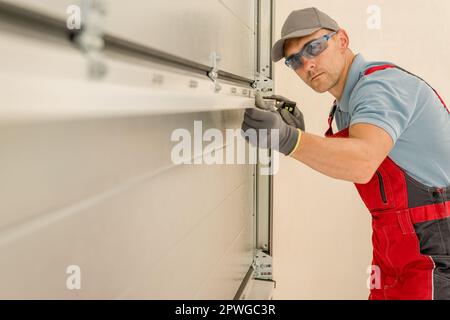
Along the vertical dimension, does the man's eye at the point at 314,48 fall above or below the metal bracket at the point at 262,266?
above

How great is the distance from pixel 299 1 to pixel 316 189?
1447 millimetres

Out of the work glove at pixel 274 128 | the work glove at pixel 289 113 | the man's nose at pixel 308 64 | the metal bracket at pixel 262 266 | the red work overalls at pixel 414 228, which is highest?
the man's nose at pixel 308 64

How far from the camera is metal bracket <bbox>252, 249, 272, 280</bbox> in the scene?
2.67 m

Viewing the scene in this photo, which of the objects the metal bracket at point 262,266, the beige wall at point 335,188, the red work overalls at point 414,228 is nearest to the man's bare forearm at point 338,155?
the red work overalls at point 414,228

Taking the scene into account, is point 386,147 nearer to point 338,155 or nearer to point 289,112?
point 338,155

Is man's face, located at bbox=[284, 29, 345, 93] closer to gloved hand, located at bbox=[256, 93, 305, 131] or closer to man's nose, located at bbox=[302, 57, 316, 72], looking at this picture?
man's nose, located at bbox=[302, 57, 316, 72]

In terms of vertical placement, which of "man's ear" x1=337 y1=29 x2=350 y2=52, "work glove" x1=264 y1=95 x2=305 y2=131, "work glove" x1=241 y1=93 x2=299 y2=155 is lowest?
"work glove" x1=241 y1=93 x2=299 y2=155

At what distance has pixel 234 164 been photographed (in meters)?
2.12

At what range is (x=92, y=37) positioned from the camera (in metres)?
0.65

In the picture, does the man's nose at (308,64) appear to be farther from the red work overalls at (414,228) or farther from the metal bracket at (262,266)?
the metal bracket at (262,266)

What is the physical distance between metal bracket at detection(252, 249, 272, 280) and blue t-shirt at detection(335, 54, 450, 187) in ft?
4.24

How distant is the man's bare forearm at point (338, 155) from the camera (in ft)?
4.33

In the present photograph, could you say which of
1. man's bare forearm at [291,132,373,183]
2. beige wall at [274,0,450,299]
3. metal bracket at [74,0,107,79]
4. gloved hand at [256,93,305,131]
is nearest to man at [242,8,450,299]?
man's bare forearm at [291,132,373,183]
